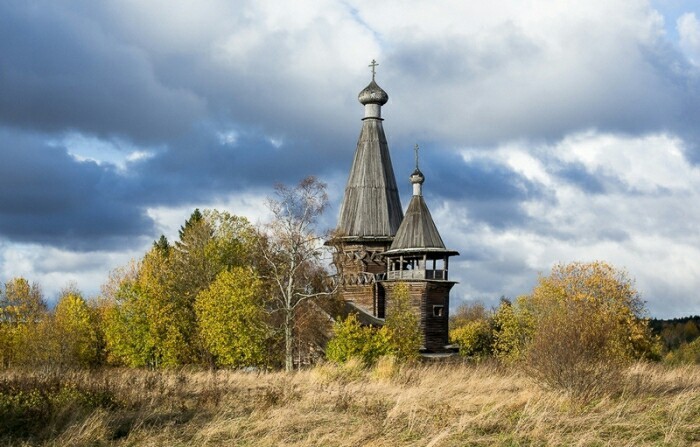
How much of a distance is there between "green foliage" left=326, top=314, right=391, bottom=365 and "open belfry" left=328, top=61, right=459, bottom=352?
303 inches

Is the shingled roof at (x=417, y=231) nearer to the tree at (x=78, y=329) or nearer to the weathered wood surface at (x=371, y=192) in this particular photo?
the weathered wood surface at (x=371, y=192)

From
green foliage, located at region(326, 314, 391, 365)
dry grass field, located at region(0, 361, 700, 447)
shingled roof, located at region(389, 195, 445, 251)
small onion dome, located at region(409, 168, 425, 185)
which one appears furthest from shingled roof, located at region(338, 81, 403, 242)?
dry grass field, located at region(0, 361, 700, 447)

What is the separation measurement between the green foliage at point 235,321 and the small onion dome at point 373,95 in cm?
1896

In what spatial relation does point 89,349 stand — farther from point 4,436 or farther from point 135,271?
point 4,436

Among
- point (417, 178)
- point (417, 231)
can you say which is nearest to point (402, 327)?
point (417, 231)

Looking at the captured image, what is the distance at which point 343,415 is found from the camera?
595 inches

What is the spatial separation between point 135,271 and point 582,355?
5439cm

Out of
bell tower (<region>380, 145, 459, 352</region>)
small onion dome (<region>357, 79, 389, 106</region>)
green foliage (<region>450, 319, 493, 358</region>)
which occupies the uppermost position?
small onion dome (<region>357, 79, 389, 106</region>)

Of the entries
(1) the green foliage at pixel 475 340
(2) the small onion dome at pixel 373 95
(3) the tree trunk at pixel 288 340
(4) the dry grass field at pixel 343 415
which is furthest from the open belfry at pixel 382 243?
(4) the dry grass field at pixel 343 415

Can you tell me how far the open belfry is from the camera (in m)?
43.9

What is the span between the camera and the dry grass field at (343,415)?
13.0m

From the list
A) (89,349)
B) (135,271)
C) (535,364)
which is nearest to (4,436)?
(535,364)

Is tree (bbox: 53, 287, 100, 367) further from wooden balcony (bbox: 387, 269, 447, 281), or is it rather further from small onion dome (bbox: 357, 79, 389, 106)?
small onion dome (bbox: 357, 79, 389, 106)

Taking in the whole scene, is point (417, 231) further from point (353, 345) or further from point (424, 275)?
point (353, 345)
